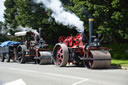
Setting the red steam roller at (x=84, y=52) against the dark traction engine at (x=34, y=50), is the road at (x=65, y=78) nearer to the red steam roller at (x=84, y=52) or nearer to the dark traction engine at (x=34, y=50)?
the red steam roller at (x=84, y=52)

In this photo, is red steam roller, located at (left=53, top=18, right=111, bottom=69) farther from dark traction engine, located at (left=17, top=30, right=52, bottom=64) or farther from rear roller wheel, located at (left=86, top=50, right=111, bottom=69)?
dark traction engine, located at (left=17, top=30, right=52, bottom=64)

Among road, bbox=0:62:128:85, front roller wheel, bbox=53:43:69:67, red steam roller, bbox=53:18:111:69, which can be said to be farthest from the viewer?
front roller wheel, bbox=53:43:69:67

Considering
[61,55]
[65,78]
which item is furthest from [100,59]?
[65,78]

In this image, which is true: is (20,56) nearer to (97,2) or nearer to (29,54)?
(29,54)

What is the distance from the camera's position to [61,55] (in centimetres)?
1329

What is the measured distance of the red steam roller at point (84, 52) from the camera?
1130 cm

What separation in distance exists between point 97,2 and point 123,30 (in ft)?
9.70

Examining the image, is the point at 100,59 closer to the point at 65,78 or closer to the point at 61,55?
the point at 61,55

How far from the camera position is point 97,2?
19391mm

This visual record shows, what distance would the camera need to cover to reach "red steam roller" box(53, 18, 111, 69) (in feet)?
37.1

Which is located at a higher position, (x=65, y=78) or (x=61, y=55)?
(x=61, y=55)

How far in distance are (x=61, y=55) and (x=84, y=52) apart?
1.63 m

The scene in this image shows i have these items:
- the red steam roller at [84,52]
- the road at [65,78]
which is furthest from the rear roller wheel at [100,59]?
the road at [65,78]

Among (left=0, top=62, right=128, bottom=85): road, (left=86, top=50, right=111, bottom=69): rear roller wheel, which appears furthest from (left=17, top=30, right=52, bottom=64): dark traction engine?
(left=0, top=62, right=128, bottom=85): road
